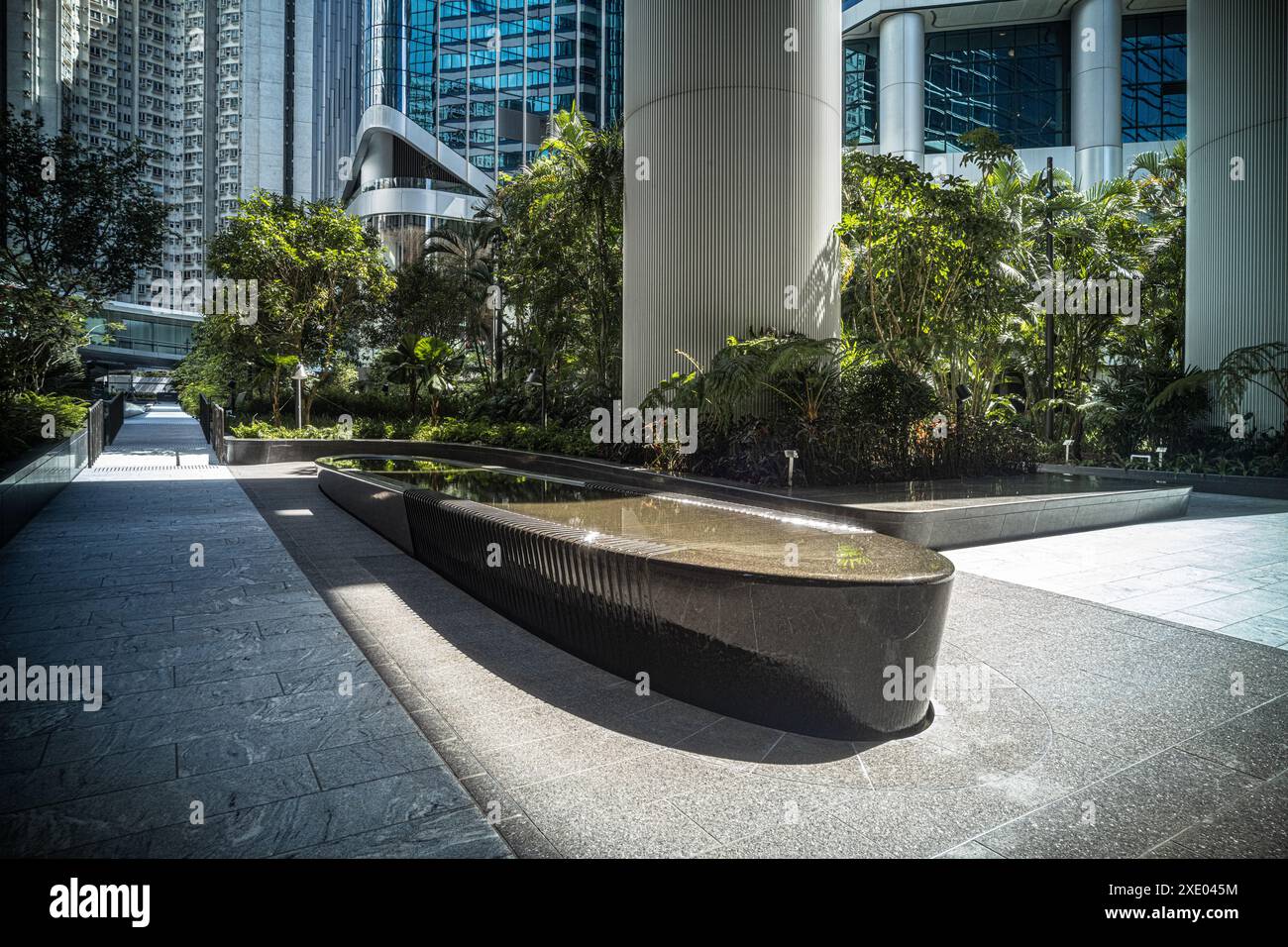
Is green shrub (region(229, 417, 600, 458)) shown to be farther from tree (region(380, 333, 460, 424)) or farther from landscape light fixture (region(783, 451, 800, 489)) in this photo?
landscape light fixture (region(783, 451, 800, 489))

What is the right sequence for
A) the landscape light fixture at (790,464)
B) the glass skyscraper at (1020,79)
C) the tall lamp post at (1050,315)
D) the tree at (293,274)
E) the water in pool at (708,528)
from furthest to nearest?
the glass skyscraper at (1020,79) < the tree at (293,274) < the tall lamp post at (1050,315) < the landscape light fixture at (790,464) < the water in pool at (708,528)

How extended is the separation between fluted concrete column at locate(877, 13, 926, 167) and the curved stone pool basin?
36.6 m

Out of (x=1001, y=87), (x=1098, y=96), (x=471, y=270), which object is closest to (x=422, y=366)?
(x=471, y=270)

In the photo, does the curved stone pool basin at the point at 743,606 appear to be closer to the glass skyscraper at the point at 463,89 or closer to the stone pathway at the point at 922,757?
the stone pathway at the point at 922,757

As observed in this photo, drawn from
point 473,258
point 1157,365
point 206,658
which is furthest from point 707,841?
point 473,258

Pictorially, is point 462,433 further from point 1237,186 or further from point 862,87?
point 862,87

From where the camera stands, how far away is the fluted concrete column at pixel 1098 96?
33281mm

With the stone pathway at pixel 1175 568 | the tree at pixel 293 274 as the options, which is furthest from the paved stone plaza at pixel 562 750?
the tree at pixel 293 274

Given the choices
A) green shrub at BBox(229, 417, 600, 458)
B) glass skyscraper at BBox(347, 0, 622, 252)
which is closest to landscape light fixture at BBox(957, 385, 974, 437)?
green shrub at BBox(229, 417, 600, 458)

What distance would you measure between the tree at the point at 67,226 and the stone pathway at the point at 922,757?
19.1 m

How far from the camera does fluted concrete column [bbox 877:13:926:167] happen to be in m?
35.1

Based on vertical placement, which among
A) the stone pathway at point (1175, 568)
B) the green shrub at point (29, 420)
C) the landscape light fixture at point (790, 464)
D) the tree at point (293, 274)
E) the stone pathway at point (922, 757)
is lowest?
the stone pathway at point (922, 757)

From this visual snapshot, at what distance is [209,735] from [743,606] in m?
2.39
